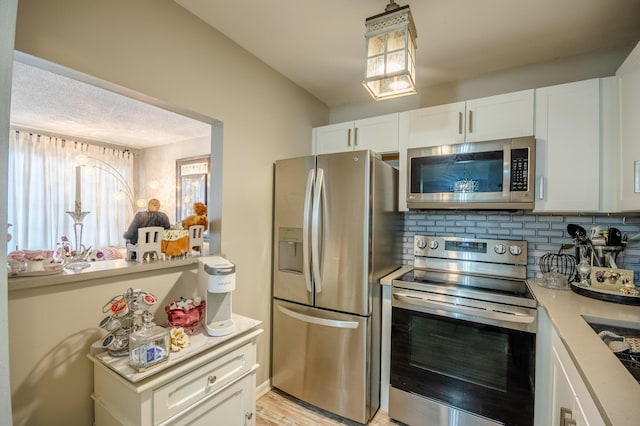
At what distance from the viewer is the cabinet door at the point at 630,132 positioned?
1.39m

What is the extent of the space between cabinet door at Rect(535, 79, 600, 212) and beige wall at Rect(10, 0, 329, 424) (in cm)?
178

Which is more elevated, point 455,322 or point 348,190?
point 348,190

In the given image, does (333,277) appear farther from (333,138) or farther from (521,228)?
→ (521,228)

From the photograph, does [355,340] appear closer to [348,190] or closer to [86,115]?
[348,190]

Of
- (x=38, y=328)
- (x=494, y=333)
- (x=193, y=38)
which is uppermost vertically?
(x=193, y=38)

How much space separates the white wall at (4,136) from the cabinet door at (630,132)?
2409 mm

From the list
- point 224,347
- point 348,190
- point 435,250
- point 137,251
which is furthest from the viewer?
point 435,250

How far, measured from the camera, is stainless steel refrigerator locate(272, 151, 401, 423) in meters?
1.85

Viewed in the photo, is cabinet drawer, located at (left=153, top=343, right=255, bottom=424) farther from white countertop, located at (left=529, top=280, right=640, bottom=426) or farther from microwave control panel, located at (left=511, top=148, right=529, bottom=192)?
microwave control panel, located at (left=511, top=148, right=529, bottom=192)

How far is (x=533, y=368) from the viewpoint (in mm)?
1488

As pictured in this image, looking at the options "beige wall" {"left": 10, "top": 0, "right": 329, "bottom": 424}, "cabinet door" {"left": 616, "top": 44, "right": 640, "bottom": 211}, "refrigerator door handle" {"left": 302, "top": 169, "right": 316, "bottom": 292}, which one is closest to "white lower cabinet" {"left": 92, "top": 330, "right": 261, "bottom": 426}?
"beige wall" {"left": 10, "top": 0, "right": 329, "bottom": 424}

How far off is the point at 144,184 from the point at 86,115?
80.1 inches

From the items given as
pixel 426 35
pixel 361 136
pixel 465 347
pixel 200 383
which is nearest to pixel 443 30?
pixel 426 35

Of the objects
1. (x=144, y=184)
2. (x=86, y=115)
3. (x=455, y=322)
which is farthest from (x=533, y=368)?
(x=144, y=184)
